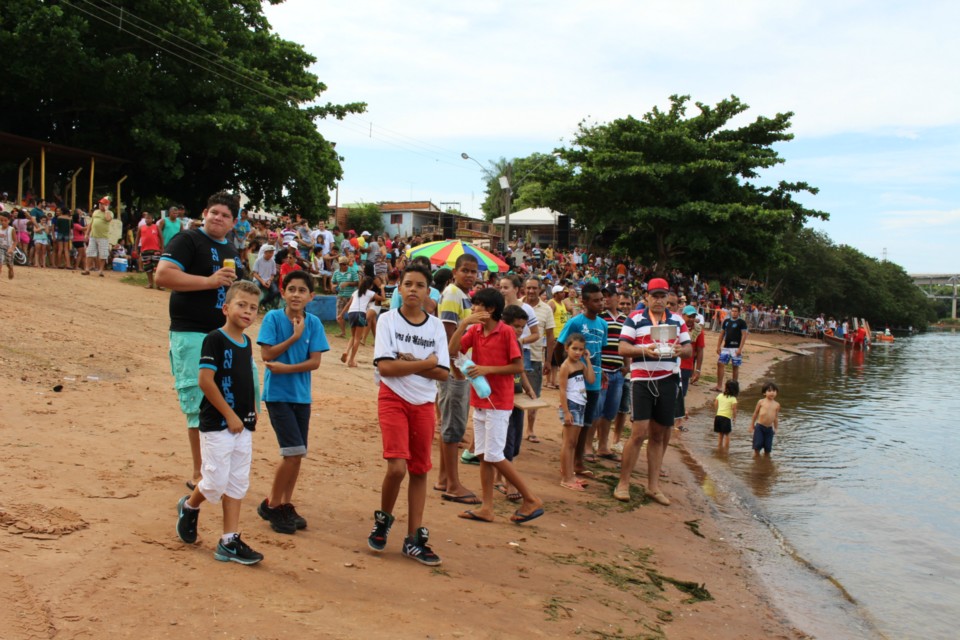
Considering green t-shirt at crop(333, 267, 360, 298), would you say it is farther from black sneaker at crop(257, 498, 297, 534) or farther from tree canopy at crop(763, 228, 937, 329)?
tree canopy at crop(763, 228, 937, 329)

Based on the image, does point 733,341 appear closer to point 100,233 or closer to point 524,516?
point 524,516

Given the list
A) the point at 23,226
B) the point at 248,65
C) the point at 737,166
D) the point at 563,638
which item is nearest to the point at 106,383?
the point at 563,638

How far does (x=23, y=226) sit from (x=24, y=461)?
14.4 metres

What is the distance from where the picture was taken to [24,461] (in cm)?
526

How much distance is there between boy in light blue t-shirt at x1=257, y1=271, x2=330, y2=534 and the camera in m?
4.98

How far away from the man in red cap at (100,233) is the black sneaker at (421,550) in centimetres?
1520

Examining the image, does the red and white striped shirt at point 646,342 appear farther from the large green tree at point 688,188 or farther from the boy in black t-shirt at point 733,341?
the large green tree at point 688,188

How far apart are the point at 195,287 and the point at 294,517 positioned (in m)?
1.62

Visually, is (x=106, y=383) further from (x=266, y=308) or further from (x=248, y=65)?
(x=248, y=65)

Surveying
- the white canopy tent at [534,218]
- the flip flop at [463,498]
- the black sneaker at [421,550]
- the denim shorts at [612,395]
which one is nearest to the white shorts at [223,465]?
the black sneaker at [421,550]

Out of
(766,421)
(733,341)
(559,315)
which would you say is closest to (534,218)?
(733,341)

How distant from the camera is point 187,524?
14.3 feet

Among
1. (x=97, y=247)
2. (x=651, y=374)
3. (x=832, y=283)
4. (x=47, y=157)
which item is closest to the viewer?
(x=651, y=374)

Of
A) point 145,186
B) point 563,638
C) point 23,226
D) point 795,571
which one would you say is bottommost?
point 795,571
